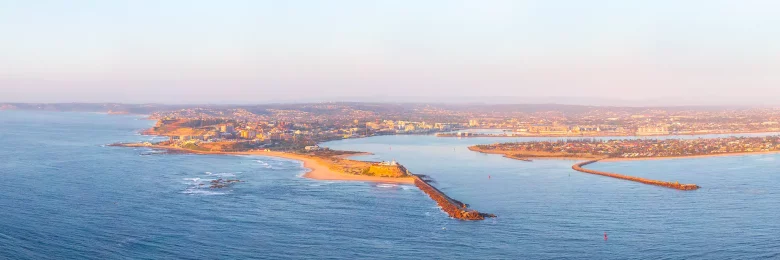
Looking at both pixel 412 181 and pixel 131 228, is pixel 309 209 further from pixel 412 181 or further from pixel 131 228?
pixel 412 181

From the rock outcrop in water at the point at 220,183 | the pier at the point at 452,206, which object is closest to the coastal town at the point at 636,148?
the pier at the point at 452,206

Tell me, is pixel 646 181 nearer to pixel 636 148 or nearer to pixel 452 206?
pixel 452 206

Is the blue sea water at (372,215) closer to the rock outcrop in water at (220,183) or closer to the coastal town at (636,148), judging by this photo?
the rock outcrop in water at (220,183)

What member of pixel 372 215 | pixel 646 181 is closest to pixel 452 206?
pixel 372 215

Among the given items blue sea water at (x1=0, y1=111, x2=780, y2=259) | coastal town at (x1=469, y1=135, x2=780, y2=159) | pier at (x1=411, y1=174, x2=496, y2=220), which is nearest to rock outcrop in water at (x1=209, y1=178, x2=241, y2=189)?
blue sea water at (x1=0, y1=111, x2=780, y2=259)

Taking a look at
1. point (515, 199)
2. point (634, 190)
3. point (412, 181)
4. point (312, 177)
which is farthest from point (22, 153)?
point (634, 190)

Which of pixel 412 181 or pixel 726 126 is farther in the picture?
pixel 726 126
